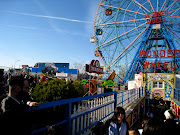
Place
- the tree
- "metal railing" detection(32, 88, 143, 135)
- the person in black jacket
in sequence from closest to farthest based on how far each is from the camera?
the person in black jacket < "metal railing" detection(32, 88, 143, 135) < the tree

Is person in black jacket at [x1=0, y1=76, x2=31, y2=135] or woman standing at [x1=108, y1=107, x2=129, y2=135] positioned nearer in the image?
person in black jacket at [x1=0, y1=76, x2=31, y2=135]

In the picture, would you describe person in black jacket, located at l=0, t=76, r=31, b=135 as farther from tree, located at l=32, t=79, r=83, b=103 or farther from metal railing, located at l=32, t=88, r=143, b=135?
tree, located at l=32, t=79, r=83, b=103

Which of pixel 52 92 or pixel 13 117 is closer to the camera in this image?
pixel 13 117

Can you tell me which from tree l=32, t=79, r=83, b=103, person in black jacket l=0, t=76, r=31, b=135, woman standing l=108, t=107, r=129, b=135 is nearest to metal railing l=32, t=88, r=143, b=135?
person in black jacket l=0, t=76, r=31, b=135

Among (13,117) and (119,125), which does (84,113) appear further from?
(13,117)

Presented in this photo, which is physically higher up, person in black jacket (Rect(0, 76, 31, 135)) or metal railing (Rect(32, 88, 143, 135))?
person in black jacket (Rect(0, 76, 31, 135))

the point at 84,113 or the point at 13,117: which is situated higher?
the point at 13,117

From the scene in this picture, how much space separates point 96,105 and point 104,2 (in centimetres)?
2211

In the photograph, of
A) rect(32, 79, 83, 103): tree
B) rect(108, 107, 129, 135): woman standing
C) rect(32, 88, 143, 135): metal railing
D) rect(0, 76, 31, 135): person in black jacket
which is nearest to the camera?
rect(0, 76, 31, 135): person in black jacket

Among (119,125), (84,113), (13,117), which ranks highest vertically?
(13,117)

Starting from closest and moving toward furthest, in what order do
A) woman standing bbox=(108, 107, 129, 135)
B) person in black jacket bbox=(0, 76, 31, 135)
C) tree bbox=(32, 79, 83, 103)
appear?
person in black jacket bbox=(0, 76, 31, 135)
woman standing bbox=(108, 107, 129, 135)
tree bbox=(32, 79, 83, 103)

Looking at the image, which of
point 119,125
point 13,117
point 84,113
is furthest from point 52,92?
point 13,117

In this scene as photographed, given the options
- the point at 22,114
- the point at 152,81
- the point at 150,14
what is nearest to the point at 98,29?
the point at 150,14

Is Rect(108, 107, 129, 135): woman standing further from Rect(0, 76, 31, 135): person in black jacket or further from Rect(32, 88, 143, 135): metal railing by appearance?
Rect(0, 76, 31, 135): person in black jacket
